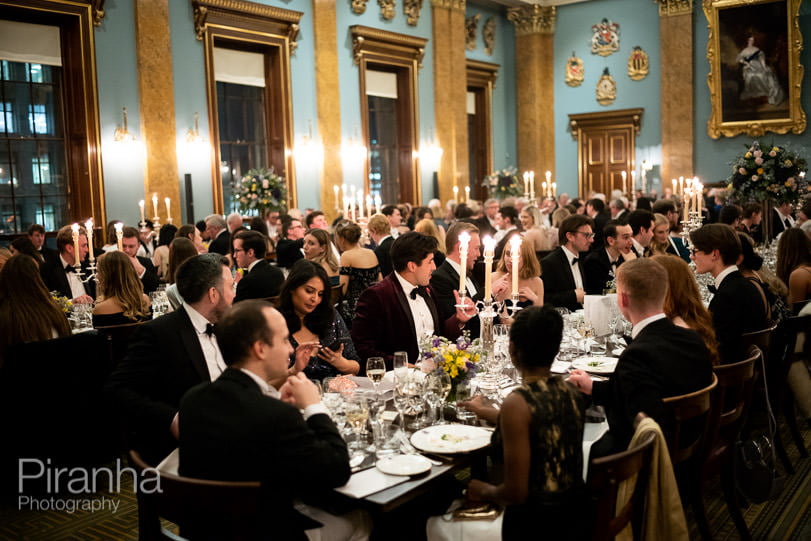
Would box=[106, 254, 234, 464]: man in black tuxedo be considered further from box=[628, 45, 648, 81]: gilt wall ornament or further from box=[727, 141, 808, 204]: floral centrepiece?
box=[628, 45, 648, 81]: gilt wall ornament

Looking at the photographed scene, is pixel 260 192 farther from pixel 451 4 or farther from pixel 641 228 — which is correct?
pixel 451 4

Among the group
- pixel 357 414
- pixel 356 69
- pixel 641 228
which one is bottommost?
pixel 357 414

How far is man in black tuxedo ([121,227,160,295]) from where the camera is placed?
7340 mm

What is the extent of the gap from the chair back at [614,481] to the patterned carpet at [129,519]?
5.13 feet

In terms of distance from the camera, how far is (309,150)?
13.3 m

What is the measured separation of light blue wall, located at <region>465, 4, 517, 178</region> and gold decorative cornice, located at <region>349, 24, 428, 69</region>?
3593 millimetres

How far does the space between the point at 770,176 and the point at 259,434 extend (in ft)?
28.5

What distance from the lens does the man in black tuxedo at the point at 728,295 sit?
4.44m

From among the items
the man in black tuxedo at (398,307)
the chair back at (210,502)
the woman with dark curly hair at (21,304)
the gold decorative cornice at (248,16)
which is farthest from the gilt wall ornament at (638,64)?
the chair back at (210,502)

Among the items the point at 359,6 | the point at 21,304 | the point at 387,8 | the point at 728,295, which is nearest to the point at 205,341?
the point at 21,304

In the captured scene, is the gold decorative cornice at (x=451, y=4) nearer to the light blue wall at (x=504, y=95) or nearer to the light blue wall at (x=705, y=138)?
the light blue wall at (x=504, y=95)

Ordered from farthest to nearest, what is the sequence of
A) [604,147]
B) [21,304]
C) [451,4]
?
[604,147]
[451,4]
[21,304]

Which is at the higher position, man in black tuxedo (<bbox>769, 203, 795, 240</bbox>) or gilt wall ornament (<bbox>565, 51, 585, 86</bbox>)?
gilt wall ornament (<bbox>565, 51, 585, 86</bbox>)

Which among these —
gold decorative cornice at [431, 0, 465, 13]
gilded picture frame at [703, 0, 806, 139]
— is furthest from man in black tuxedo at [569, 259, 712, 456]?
gilded picture frame at [703, 0, 806, 139]
